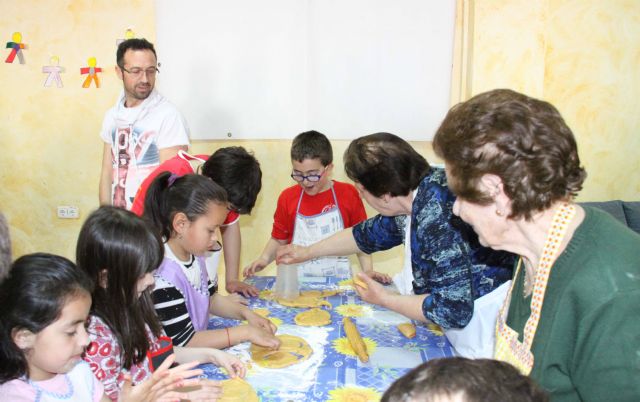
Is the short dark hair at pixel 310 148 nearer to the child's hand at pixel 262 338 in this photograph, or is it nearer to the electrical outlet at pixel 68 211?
the child's hand at pixel 262 338

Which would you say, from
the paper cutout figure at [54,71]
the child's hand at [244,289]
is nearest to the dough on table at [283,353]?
the child's hand at [244,289]

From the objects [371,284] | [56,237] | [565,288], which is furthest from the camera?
[56,237]

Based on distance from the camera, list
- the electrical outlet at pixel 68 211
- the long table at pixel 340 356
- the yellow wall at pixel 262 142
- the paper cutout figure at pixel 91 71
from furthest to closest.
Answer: the electrical outlet at pixel 68 211
the paper cutout figure at pixel 91 71
the yellow wall at pixel 262 142
the long table at pixel 340 356

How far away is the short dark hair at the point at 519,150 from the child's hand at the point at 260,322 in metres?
0.97

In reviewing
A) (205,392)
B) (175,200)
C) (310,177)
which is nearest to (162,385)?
(205,392)

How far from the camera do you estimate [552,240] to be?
1.06 meters

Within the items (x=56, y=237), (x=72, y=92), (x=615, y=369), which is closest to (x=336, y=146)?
(x=72, y=92)

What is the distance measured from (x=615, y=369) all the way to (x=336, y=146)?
304 centimetres

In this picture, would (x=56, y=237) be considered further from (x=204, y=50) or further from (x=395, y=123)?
(x=395, y=123)

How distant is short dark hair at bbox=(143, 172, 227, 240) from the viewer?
1.79 m

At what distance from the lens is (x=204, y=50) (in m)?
3.71

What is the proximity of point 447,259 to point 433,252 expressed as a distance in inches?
2.0

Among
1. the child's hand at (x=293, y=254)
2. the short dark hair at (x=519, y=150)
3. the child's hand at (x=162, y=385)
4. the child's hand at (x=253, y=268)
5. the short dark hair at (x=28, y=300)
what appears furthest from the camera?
the child's hand at (x=253, y=268)

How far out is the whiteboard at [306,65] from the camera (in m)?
3.65
